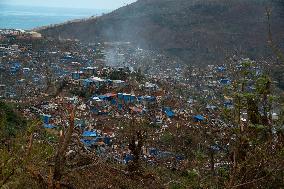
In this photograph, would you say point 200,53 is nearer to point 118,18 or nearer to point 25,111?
point 118,18

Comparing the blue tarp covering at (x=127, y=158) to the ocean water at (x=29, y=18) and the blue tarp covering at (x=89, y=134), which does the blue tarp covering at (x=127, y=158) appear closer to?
the blue tarp covering at (x=89, y=134)

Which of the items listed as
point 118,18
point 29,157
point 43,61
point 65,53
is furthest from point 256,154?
point 118,18

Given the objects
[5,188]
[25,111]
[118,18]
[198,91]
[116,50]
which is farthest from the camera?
[118,18]

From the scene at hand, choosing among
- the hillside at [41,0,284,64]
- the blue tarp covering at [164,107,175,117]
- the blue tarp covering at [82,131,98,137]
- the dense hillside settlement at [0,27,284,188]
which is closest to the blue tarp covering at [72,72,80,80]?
the dense hillside settlement at [0,27,284,188]

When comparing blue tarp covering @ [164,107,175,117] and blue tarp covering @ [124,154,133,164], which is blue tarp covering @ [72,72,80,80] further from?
blue tarp covering @ [124,154,133,164]

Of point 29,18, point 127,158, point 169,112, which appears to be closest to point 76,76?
point 169,112

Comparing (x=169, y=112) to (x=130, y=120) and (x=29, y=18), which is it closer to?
(x=130, y=120)
